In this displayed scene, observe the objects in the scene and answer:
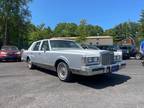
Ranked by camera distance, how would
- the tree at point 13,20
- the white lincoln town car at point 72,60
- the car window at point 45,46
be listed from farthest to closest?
the tree at point 13,20 → the car window at point 45,46 → the white lincoln town car at point 72,60

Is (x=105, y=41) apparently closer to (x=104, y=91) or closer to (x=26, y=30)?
(x=26, y=30)

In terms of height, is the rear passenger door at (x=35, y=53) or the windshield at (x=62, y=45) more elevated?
the windshield at (x=62, y=45)

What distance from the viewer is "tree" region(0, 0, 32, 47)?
38.2 meters

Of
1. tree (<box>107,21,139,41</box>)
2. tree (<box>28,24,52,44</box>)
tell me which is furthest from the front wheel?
tree (<box>107,21,139,41</box>)

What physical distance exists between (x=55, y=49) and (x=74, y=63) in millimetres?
1919

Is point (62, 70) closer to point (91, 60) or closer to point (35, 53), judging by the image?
point (91, 60)

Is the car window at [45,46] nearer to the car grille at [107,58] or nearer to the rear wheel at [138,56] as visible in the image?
the car grille at [107,58]

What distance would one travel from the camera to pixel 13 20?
129 ft

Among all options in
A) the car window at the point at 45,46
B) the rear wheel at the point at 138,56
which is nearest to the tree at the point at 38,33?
the rear wheel at the point at 138,56

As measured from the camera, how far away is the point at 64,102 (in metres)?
6.55

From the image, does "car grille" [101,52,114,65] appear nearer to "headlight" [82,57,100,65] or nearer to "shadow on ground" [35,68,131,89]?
"headlight" [82,57,100,65]

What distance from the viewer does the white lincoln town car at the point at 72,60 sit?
8.32 m

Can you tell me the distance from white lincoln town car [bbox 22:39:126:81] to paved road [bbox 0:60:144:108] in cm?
50

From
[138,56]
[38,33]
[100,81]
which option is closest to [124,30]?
[38,33]
